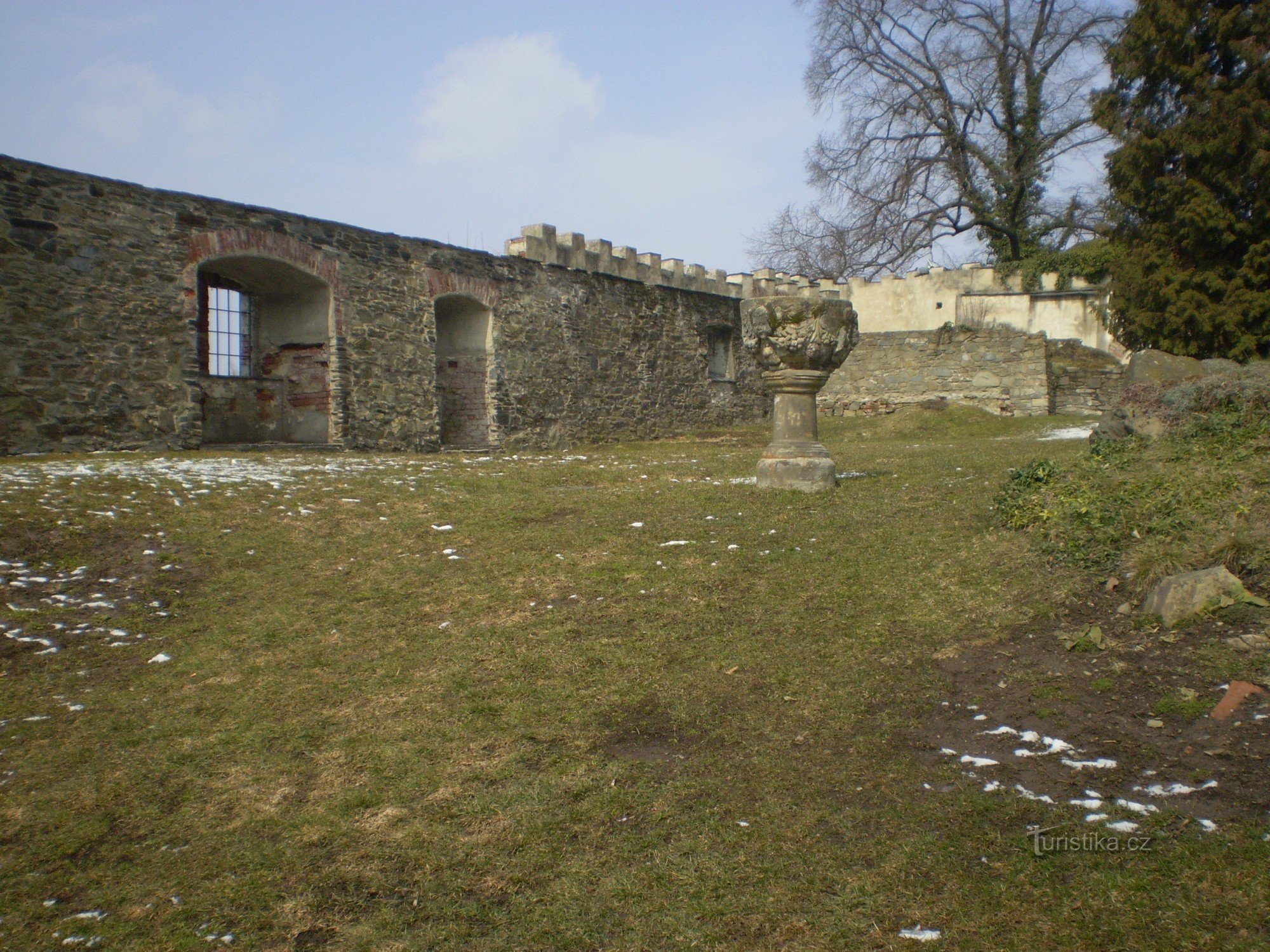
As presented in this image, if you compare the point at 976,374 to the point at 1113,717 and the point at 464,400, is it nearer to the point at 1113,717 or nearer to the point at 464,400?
the point at 464,400

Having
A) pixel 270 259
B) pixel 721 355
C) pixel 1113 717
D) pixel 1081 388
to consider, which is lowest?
pixel 1113 717

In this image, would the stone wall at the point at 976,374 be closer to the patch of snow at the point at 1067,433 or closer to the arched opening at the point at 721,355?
the arched opening at the point at 721,355

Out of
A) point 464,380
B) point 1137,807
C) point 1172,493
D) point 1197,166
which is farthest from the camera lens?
point 464,380

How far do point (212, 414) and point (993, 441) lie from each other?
12067mm

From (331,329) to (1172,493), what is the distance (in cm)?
1141

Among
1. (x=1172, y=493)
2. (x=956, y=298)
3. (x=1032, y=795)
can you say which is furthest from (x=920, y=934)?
(x=956, y=298)

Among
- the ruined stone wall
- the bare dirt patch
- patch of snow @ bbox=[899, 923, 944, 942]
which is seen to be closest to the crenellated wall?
the ruined stone wall

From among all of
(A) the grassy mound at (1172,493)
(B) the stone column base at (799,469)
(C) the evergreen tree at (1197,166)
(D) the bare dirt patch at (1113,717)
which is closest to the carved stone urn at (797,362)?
(B) the stone column base at (799,469)

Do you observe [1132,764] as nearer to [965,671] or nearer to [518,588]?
[965,671]

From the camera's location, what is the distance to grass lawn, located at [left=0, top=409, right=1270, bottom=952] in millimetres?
2855

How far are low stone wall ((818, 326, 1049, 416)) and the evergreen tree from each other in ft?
21.2

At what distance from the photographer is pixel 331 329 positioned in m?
13.7

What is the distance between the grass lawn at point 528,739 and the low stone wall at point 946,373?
40.3 ft

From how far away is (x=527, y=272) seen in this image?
16.7 metres
